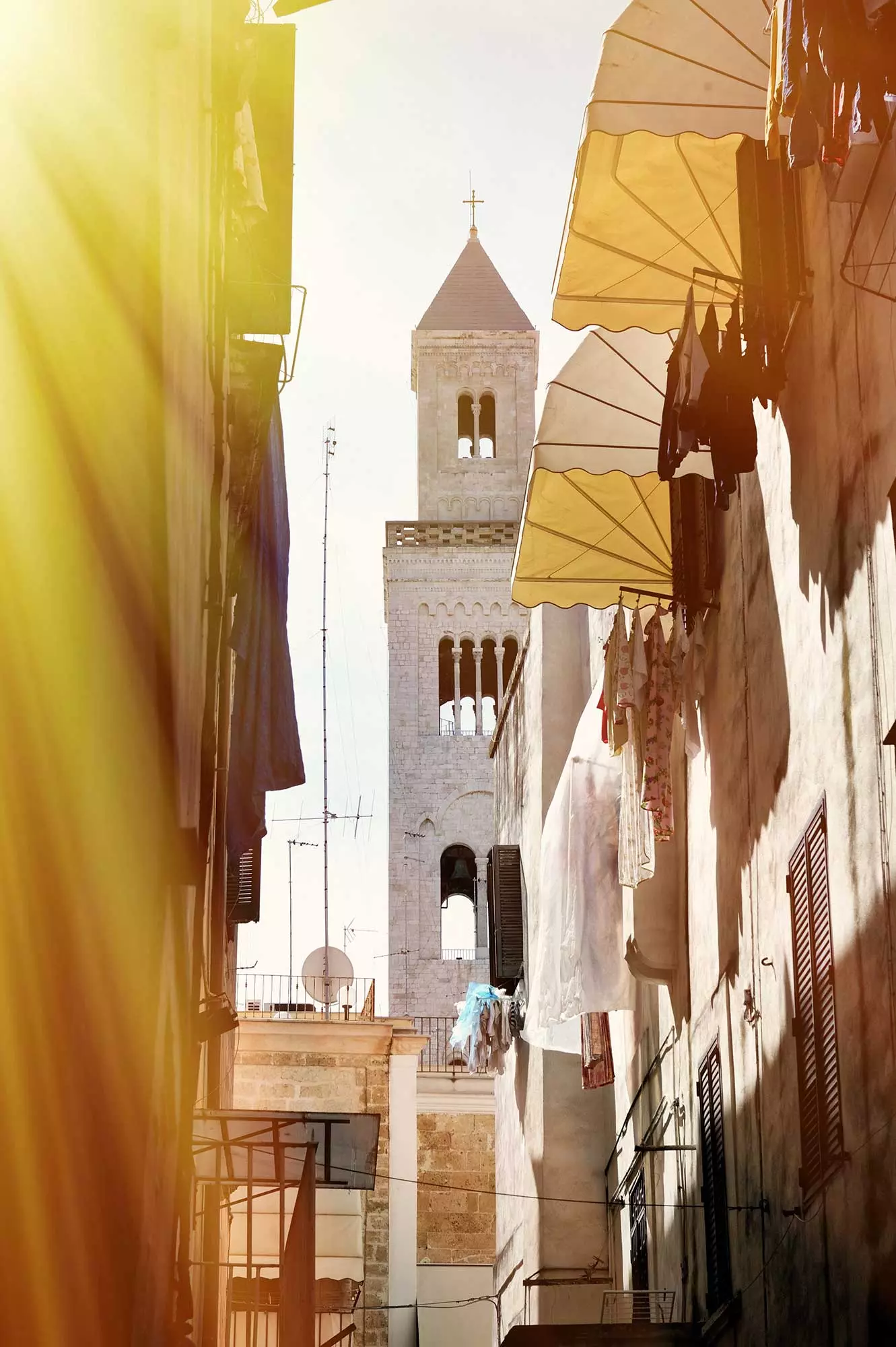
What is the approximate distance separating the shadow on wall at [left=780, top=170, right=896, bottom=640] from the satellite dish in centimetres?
2361

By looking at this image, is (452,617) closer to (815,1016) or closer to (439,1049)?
(439,1049)

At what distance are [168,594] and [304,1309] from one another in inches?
315

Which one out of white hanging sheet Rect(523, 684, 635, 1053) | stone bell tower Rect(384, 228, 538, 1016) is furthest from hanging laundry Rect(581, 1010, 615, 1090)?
stone bell tower Rect(384, 228, 538, 1016)

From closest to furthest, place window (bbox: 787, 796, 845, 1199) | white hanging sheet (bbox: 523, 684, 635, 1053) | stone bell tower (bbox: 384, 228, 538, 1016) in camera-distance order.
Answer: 1. window (bbox: 787, 796, 845, 1199)
2. white hanging sheet (bbox: 523, 684, 635, 1053)
3. stone bell tower (bbox: 384, 228, 538, 1016)

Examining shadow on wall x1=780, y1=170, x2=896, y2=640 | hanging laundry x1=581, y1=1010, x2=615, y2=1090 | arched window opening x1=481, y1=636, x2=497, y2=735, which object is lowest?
hanging laundry x1=581, y1=1010, x2=615, y2=1090

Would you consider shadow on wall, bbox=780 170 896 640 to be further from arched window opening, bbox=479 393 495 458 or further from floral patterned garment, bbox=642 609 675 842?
arched window opening, bbox=479 393 495 458

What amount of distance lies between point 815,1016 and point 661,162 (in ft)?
15.0

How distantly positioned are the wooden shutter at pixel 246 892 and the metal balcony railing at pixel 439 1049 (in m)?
12.6

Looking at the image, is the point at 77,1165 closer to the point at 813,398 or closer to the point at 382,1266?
the point at 813,398

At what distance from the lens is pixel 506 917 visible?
1980 centimetres

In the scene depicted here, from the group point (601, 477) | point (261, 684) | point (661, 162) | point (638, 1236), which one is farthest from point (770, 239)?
point (638, 1236)

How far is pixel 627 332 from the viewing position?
11703 millimetres

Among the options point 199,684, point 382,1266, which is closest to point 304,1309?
point 199,684

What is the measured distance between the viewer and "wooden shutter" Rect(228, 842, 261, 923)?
51.6ft
